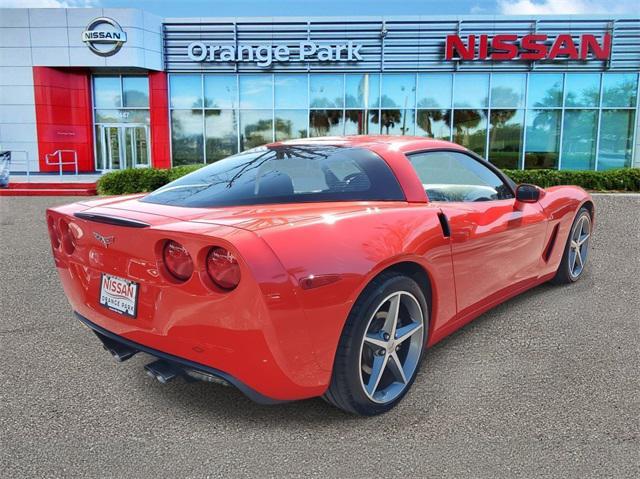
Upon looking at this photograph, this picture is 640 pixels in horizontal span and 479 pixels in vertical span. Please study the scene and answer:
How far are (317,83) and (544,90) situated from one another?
8.76 m

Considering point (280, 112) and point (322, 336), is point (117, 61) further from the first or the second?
point (322, 336)

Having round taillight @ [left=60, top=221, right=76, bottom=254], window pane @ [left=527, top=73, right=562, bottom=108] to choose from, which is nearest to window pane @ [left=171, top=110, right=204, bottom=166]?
window pane @ [left=527, top=73, right=562, bottom=108]

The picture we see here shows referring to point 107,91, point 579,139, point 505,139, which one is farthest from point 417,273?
point 107,91

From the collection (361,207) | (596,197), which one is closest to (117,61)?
(596,197)

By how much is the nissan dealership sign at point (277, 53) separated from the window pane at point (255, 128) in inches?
75.5

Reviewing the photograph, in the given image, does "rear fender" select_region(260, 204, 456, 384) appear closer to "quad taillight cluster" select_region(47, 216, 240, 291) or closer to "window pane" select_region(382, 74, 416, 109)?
"quad taillight cluster" select_region(47, 216, 240, 291)

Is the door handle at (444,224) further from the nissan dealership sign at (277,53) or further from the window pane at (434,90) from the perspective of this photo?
the window pane at (434,90)

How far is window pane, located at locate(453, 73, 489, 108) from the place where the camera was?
1981cm

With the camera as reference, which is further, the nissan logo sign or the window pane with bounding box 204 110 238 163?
the window pane with bounding box 204 110 238 163

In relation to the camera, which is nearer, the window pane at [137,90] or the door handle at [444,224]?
the door handle at [444,224]

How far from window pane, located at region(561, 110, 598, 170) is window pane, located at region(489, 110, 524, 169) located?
180 cm

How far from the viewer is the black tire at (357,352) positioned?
2.35 metres

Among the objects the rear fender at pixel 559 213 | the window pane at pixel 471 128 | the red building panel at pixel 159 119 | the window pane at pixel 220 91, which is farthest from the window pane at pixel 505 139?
the rear fender at pixel 559 213

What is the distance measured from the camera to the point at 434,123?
2047 cm
